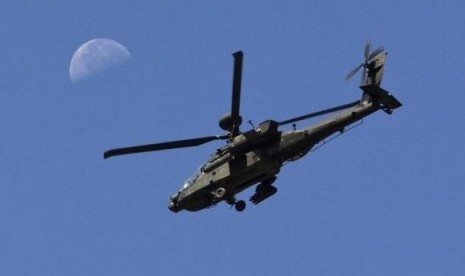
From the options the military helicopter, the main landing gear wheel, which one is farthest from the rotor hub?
the main landing gear wheel

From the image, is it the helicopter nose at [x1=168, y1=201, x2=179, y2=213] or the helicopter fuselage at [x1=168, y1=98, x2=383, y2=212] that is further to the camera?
the helicopter nose at [x1=168, y1=201, x2=179, y2=213]

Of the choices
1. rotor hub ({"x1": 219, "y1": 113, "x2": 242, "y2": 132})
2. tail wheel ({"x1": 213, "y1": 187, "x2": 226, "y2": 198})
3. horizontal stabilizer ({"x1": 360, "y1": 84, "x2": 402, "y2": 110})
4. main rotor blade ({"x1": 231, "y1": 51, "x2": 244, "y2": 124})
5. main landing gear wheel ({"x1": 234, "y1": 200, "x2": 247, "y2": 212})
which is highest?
rotor hub ({"x1": 219, "y1": 113, "x2": 242, "y2": 132})

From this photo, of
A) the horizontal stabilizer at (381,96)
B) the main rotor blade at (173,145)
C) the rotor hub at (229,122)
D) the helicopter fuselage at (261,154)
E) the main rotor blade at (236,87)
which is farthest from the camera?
the main rotor blade at (173,145)

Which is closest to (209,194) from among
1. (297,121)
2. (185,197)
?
(185,197)

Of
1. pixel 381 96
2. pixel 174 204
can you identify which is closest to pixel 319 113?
pixel 381 96

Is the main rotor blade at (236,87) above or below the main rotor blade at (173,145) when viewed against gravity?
below

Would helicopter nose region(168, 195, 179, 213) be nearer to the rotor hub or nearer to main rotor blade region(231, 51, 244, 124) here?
the rotor hub

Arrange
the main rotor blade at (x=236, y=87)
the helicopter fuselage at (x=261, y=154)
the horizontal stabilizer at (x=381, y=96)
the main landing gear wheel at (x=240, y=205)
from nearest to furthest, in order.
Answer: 1. the main rotor blade at (x=236, y=87)
2. the horizontal stabilizer at (x=381, y=96)
3. the helicopter fuselage at (x=261, y=154)
4. the main landing gear wheel at (x=240, y=205)

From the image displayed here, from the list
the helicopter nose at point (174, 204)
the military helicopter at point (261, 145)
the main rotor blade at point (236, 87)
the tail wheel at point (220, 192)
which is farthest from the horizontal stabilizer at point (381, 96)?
the helicopter nose at point (174, 204)

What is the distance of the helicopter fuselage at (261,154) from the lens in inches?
1766

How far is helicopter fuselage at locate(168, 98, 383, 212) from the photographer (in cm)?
4484

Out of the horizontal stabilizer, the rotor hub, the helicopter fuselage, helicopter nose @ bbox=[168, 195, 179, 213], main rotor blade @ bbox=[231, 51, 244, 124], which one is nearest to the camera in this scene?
main rotor blade @ bbox=[231, 51, 244, 124]

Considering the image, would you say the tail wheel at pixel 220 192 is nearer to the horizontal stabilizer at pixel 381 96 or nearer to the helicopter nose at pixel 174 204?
the helicopter nose at pixel 174 204

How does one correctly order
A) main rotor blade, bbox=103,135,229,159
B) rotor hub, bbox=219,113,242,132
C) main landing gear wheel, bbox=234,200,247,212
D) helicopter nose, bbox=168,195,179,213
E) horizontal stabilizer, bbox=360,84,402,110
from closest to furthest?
horizontal stabilizer, bbox=360,84,402,110 → rotor hub, bbox=219,113,242,132 → main rotor blade, bbox=103,135,229,159 → main landing gear wheel, bbox=234,200,247,212 → helicopter nose, bbox=168,195,179,213
